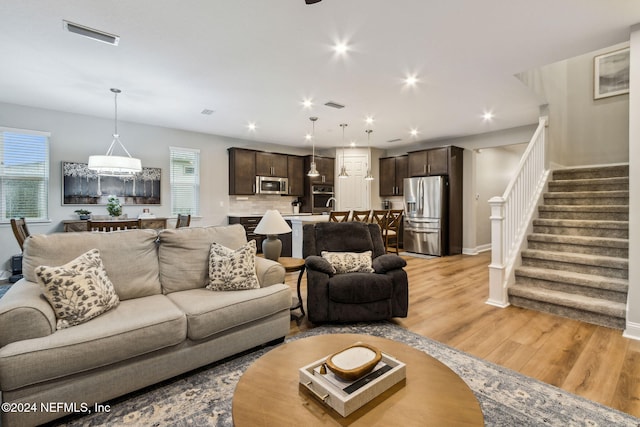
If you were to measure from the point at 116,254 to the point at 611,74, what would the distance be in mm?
7561

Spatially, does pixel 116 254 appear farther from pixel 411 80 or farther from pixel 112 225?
pixel 411 80

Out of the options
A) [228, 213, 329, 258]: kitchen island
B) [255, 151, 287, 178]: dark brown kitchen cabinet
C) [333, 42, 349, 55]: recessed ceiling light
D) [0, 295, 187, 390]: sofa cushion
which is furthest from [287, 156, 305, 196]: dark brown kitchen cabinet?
[0, 295, 187, 390]: sofa cushion

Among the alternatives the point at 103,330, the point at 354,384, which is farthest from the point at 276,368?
the point at 103,330

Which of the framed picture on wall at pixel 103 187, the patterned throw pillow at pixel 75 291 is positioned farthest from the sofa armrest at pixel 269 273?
the framed picture on wall at pixel 103 187

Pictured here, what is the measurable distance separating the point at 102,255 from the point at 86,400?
1009mm

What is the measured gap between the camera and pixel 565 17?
2.40m

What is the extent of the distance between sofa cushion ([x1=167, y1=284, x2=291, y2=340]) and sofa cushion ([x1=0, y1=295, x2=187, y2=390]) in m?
0.09

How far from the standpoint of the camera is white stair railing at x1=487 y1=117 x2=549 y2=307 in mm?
3441

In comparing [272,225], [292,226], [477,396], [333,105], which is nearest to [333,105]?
[333,105]

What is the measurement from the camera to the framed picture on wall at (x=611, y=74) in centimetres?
494

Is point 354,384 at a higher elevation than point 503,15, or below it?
below

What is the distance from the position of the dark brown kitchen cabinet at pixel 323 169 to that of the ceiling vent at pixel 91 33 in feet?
16.4

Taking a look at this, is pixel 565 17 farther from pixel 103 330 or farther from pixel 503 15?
pixel 103 330

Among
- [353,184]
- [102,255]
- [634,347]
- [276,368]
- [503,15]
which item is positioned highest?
[503,15]
